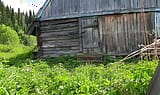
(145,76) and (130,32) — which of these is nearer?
(145,76)

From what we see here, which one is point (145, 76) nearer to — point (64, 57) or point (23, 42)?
point (64, 57)

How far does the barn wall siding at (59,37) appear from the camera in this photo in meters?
14.7

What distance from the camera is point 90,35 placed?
1419 centimetres

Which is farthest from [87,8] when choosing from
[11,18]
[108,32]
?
[11,18]

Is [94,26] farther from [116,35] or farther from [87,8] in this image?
[116,35]

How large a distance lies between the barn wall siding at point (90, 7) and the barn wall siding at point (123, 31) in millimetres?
275

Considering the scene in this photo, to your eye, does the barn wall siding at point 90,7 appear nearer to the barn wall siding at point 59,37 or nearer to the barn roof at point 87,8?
the barn roof at point 87,8

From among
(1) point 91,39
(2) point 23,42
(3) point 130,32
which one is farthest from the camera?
(2) point 23,42

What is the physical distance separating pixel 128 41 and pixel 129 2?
1.55 metres

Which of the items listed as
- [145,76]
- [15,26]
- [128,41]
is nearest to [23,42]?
[15,26]

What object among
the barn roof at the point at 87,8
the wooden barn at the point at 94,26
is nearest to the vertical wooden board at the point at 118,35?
the wooden barn at the point at 94,26

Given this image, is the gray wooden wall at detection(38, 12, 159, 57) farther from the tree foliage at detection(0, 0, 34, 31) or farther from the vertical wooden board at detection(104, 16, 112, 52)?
the tree foliage at detection(0, 0, 34, 31)

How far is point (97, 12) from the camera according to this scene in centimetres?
1394

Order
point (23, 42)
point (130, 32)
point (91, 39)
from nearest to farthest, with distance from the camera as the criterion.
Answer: point (130, 32) → point (91, 39) → point (23, 42)
